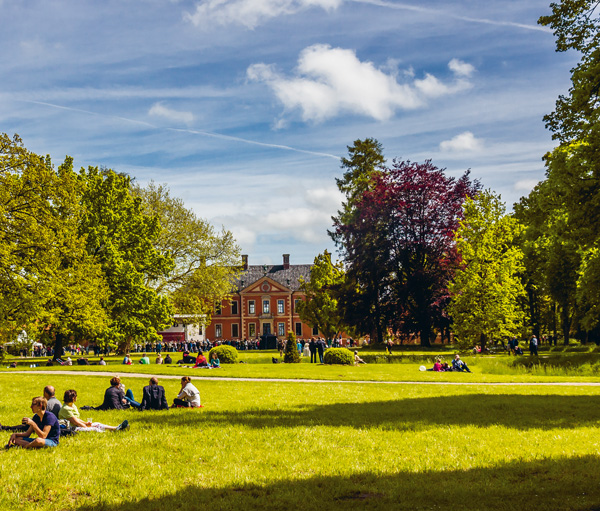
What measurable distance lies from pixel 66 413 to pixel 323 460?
6.00 m

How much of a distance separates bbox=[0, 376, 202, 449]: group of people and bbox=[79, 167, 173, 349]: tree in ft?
84.6

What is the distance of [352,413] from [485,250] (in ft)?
101

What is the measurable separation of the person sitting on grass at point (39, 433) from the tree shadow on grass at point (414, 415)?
2.69m

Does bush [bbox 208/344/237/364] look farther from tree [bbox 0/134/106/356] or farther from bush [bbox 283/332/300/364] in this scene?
tree [bbox 0/134/106/356]

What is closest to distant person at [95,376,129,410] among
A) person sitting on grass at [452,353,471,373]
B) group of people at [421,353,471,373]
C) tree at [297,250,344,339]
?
group of people at [421,353,471,373]

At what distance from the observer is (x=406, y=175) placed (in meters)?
51.4

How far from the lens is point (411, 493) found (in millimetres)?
8273

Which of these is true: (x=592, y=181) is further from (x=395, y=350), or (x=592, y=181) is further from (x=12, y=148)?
(x=395, y=350)

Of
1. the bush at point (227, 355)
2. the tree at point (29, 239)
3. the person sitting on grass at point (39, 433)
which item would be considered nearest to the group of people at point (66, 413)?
the person sitting on grass at point (39, 433)

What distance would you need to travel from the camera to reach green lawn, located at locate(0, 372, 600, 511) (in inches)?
316

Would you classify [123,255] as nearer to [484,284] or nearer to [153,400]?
[484,284]

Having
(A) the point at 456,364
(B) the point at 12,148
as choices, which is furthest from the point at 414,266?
(B) the point at 12,148

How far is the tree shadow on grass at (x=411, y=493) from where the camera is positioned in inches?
305

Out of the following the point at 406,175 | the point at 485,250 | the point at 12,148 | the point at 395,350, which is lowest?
the point at 395,350
